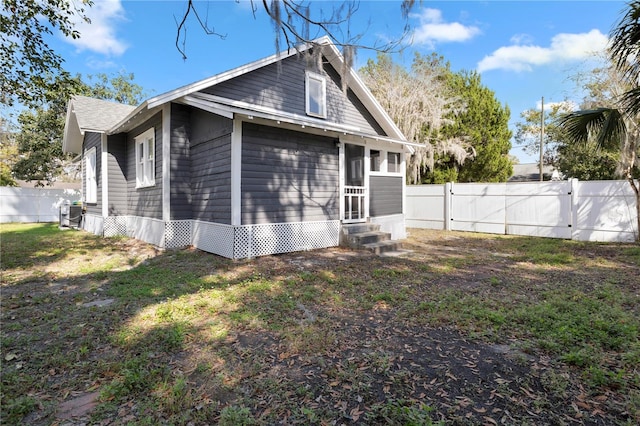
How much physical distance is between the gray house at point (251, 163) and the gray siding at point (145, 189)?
34 millimetres

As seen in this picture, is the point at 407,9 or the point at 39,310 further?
the point at 39,310

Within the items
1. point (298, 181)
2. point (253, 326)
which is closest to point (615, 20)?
point (298, 181)

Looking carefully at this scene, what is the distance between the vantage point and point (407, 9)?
3625 millimetres

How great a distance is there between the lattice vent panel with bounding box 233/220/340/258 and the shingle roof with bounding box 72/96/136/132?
23.0 feet

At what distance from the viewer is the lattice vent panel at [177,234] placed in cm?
840

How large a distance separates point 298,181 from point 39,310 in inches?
222

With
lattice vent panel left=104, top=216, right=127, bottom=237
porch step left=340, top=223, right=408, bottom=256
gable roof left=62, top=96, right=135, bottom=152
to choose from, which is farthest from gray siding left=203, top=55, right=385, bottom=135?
lattice vent panel left=104, top=216, right=127, bottom=237

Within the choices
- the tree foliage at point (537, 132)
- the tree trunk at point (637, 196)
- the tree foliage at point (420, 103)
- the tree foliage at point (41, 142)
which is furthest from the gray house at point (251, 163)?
the tree foliage at point (537, 132)

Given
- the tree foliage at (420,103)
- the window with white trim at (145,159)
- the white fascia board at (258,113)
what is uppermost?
the tree foliage at (420,103)

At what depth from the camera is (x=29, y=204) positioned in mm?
17281

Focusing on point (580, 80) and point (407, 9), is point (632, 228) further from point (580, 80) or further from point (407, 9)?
point (407, 9)

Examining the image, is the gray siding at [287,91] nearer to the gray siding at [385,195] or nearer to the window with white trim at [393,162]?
the window with white trim at [393,162]

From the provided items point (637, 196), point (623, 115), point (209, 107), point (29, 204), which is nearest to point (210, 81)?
point (209, 107)

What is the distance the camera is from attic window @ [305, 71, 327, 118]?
9.97m
